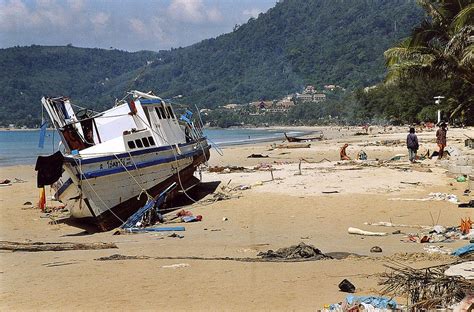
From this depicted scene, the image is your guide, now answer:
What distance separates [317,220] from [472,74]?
9.95 meters

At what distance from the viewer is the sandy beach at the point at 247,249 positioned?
310 inches

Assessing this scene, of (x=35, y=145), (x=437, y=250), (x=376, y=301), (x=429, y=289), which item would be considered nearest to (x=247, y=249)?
(x=437, y=250)


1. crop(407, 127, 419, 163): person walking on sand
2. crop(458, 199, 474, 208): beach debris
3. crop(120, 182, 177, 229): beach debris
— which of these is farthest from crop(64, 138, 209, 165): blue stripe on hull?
crop(407, 127, 419, 163): person walking on sand

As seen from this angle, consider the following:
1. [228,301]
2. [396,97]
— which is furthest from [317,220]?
[396,97]

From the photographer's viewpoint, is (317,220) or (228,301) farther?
(317,220)

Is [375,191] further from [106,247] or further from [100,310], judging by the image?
[100,310]

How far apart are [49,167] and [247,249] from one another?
587cm

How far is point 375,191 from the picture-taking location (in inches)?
688

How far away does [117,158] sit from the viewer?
1533 centimetres

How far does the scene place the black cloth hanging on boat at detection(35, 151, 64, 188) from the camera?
561 inches

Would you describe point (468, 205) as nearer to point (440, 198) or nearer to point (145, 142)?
point (440, 198)

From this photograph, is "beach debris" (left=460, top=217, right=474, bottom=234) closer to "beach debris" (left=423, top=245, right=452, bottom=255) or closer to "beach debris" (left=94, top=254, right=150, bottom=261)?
"beach debris" (left=423, top=245, right=452, bottom=255)

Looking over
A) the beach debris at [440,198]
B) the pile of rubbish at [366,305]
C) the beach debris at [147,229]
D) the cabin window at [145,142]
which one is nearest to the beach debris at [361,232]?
the beach debris at [440,198]

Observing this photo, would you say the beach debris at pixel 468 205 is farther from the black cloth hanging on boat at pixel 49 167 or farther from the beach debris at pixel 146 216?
the black cloth hanging on boat at pixel 49 167
